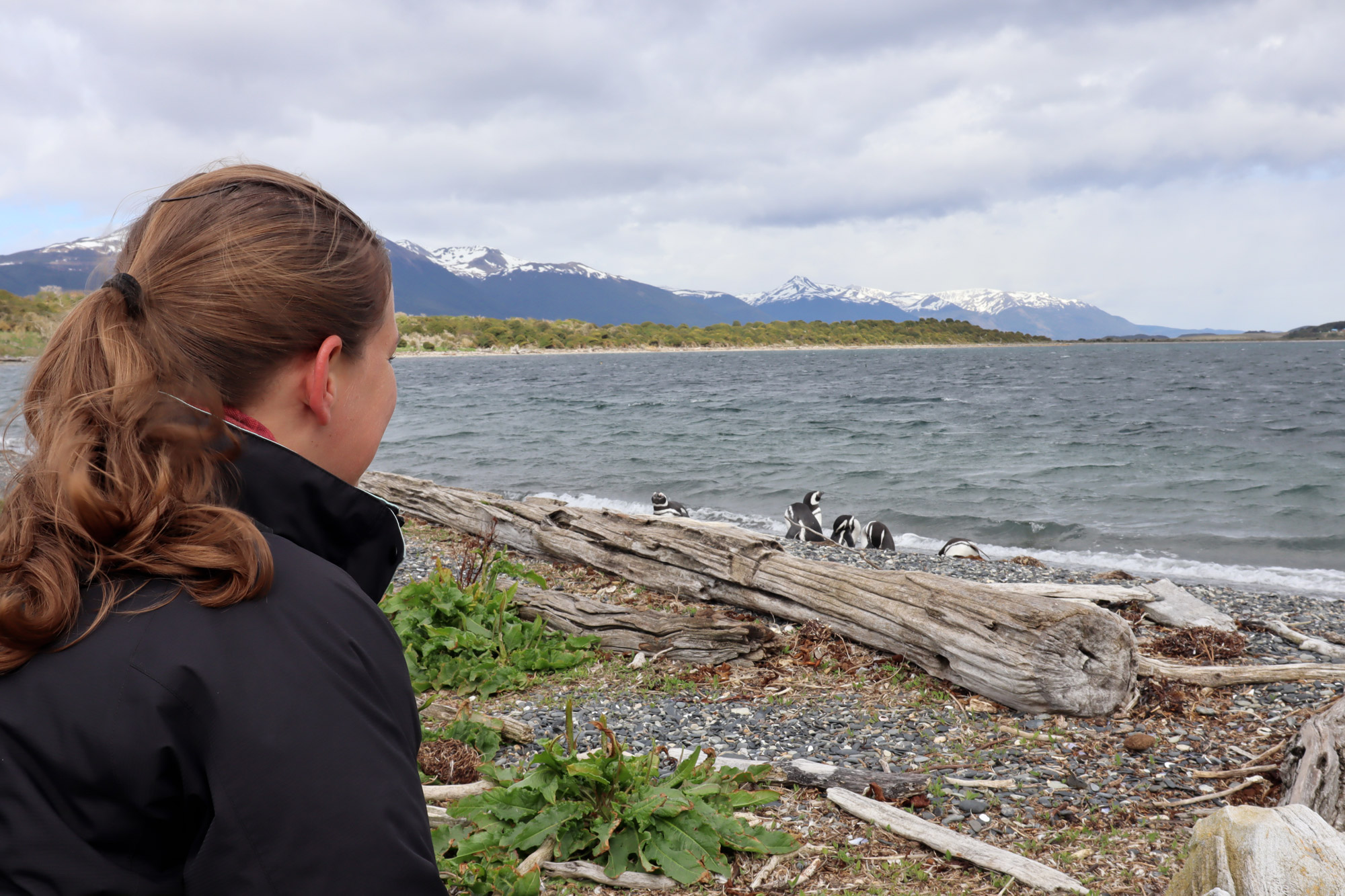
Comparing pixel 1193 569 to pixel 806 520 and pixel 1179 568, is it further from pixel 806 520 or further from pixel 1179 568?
pixel 806 520

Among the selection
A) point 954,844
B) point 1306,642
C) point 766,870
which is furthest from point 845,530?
point 766,870

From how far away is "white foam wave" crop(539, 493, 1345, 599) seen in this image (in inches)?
499

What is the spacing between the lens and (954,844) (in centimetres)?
380

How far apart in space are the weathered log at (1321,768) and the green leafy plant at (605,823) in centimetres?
261

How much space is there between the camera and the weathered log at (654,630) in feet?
21.3

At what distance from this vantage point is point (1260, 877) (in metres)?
2.78

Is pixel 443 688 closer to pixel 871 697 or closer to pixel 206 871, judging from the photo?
pixel 871 697

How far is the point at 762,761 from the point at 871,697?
1504mm

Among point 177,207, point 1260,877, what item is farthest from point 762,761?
point 177,207

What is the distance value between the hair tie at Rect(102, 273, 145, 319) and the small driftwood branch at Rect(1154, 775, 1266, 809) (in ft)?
17.1

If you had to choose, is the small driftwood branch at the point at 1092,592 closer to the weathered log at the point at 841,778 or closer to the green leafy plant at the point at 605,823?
the weathered log at the point at 841,778

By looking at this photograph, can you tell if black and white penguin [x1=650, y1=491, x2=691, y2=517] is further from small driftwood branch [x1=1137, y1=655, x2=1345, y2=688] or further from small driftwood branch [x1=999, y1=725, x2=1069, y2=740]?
small driftwood branch [x1=999, y1=725, x2=1069, y2=740]

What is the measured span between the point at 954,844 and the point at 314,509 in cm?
355

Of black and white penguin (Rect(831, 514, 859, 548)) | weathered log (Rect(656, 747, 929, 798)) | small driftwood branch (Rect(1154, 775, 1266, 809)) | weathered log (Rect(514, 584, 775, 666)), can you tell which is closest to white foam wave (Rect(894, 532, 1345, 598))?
black and white penguin (Rect(831, 514, 859, 548))
